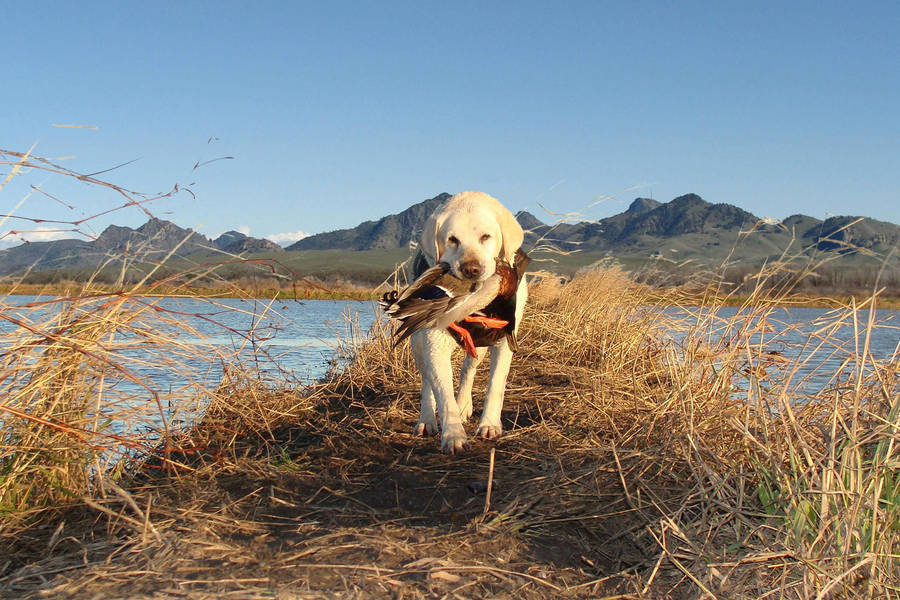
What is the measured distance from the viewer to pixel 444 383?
3.75 m

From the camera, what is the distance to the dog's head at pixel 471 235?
357cm

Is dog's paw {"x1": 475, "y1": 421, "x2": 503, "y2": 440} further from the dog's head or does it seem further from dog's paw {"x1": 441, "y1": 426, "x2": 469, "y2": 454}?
the dog's head

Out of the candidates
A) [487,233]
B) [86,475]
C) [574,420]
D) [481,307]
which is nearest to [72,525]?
[86,475]

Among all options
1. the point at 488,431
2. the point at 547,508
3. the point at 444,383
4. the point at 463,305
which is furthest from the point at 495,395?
the point at 547,508

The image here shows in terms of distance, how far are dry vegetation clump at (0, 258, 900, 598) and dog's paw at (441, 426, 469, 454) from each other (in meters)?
0.07

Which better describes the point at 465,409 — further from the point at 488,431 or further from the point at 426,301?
the point at 426,301

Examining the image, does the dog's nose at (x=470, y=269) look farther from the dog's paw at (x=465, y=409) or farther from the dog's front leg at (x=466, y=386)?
the dog's paw at (x=465, y=409)

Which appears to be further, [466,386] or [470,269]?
[466,386]

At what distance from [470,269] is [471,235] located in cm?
24

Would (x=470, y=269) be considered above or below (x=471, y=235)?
below

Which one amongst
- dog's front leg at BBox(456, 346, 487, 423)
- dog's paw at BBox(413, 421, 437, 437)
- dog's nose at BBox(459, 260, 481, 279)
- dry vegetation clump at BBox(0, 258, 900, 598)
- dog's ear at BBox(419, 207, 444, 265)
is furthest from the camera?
dog's front leg at BBox(456, 346, 487, 423)

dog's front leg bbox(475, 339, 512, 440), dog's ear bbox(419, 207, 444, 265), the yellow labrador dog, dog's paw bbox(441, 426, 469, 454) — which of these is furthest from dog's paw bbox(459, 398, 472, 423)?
dog's ear bbox(419, 207, 444, 265)

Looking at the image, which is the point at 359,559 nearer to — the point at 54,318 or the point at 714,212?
the point at 54,318

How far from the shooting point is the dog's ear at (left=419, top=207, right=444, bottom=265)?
3777 mm
